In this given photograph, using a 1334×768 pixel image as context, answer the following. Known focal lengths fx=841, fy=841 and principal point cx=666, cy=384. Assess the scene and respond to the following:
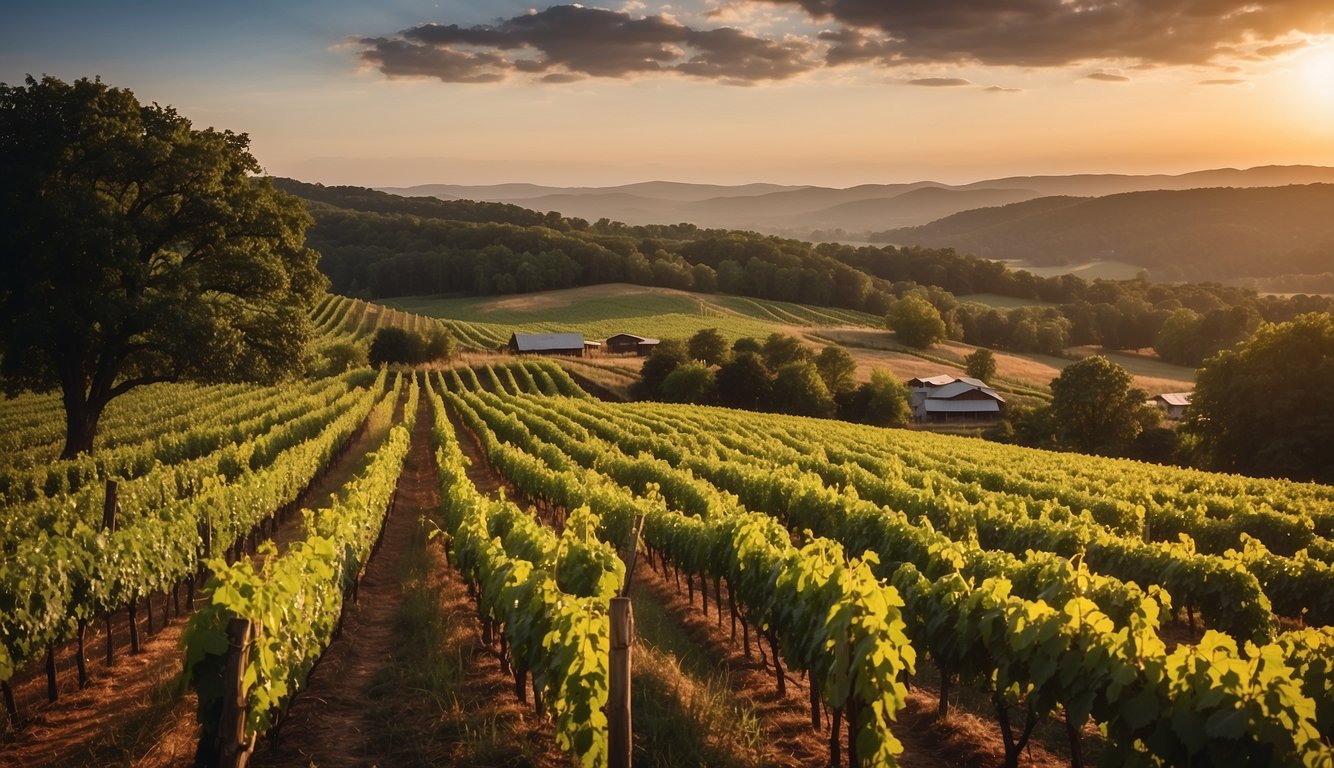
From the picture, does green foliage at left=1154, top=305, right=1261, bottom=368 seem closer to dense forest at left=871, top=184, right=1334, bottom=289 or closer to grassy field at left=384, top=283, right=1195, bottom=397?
grassy field at left=384, top=283, right=1195, bottom=397

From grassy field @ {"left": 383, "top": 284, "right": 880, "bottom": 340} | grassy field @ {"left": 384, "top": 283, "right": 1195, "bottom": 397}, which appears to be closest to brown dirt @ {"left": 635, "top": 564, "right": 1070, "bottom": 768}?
grassy field @ {"left": 384, "top": 283, "right": 1195, "bottom": 397}

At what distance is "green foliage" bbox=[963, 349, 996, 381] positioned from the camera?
75312 mm

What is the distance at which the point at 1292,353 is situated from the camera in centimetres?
3475

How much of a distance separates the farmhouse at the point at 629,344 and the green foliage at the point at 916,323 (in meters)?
26.1

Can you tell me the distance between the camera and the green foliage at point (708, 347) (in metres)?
68.3

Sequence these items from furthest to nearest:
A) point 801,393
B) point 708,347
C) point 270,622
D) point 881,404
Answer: point 708,347
point 881,404
point 801,393
point 270,622

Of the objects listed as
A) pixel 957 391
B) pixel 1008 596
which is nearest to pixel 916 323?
pixel 957 391

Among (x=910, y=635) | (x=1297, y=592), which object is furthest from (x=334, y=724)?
(x=1297, y=592)

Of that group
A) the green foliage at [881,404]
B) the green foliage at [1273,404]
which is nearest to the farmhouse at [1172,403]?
the green foliage at [881,404]

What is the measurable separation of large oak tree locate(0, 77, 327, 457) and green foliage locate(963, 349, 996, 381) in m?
63.7

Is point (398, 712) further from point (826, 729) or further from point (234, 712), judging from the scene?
point (826, 729)

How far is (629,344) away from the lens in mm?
80500

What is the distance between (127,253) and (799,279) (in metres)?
96.8

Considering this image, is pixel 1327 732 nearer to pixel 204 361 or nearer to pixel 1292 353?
pixel 204 361
